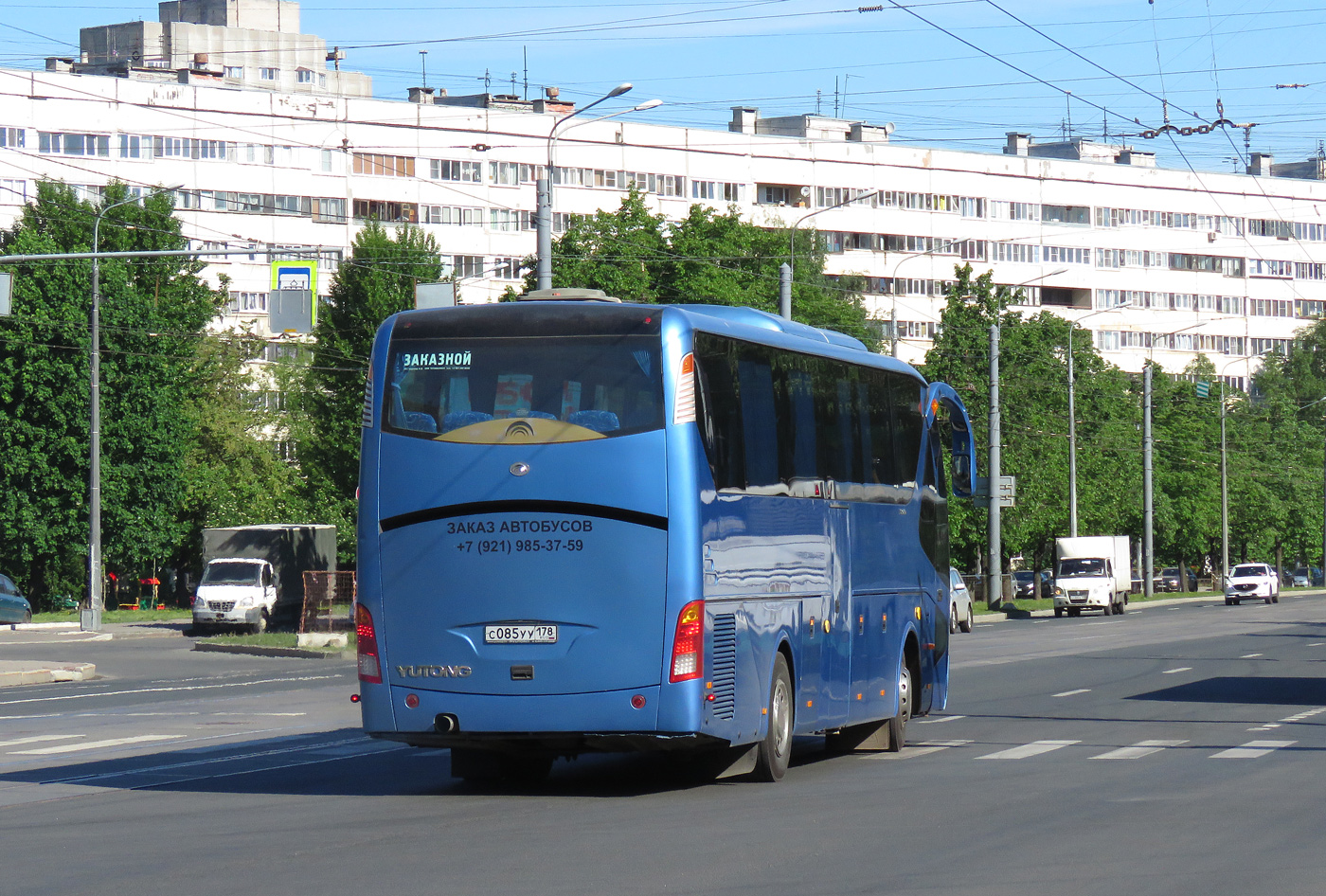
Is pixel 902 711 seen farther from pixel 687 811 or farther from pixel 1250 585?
pixel 1250 585

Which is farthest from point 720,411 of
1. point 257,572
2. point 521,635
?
point 257,572

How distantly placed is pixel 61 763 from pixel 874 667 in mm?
7001

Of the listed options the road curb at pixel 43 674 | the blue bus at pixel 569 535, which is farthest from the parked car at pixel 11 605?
the blue bus at pixel 569 535

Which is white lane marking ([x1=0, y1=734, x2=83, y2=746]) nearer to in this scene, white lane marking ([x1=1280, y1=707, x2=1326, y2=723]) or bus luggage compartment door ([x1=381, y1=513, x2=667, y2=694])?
bus luggage compartment door ([x1=381, y1=513, x2=667, y2=694])

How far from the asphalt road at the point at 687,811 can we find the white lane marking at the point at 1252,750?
5 cm

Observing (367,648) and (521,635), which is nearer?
(521,635)


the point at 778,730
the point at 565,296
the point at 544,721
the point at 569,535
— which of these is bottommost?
the point at 778,730

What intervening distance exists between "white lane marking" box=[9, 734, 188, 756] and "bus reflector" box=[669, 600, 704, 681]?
7.61 m

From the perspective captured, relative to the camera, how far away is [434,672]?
13.2m

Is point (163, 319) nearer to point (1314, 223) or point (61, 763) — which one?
point (61, 763)

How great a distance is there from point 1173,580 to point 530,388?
99066 mm

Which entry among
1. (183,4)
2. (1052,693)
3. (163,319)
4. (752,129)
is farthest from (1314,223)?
(1052,693)

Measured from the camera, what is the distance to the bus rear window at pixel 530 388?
1311 cm

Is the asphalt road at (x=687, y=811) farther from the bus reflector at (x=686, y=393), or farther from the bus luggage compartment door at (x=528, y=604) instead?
the bus reflector at (x=686, y=393)
